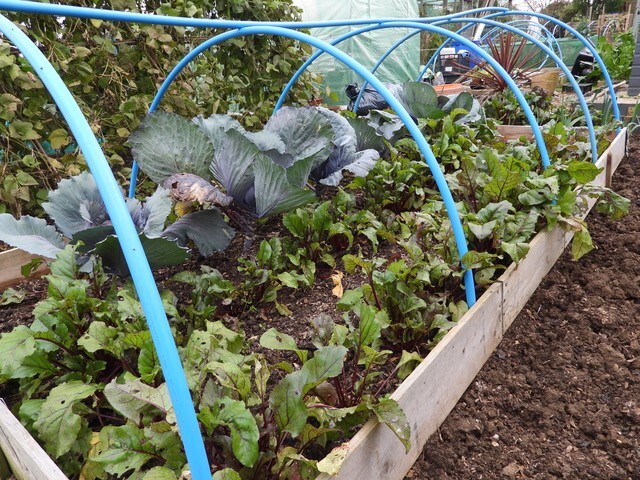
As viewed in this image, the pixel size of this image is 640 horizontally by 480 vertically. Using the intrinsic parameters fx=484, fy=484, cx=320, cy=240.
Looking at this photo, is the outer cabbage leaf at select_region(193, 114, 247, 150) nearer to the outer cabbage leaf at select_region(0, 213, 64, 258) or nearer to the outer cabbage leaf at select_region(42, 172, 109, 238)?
the outer cabbage leaf at select_region(42, 172, 109, 238)

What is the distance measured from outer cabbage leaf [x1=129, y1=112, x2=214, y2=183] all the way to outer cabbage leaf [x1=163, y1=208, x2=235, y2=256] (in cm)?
20

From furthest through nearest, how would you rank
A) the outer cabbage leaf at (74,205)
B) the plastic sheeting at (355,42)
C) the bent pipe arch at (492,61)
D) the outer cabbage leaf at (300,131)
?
the plastic sheeting at (355,42) < the outer cabbage leaf at (300,131) < the bent pipe arch at (492,61) < the outer cabbage leaf at (74,205)

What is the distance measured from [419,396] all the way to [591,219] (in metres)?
2.03

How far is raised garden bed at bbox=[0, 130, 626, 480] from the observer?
115 cm

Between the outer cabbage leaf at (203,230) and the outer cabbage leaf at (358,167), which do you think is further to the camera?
the outer cabbage leaf at (358,167)

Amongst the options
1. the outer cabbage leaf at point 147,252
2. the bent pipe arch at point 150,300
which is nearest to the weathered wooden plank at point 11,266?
the outer cabbage leaf at point 147,252

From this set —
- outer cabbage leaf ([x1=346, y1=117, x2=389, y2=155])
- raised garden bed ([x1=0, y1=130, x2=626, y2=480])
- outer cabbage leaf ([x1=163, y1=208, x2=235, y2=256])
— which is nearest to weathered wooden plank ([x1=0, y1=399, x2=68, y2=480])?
raised garden bed ([x1=0, y1=130, x2=626, y2=480])

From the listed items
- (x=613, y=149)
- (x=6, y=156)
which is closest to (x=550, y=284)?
(x=613, y=149)

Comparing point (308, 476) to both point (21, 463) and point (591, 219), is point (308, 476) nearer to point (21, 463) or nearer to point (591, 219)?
point (21, 463)

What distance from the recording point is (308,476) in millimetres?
1021

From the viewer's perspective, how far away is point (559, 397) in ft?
5.21

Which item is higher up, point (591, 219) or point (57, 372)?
point (57, 372)

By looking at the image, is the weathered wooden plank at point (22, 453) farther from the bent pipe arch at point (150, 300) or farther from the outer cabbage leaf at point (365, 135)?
the outer cabbage leaf at point (365, 135)

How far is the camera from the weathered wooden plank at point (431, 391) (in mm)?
1133
